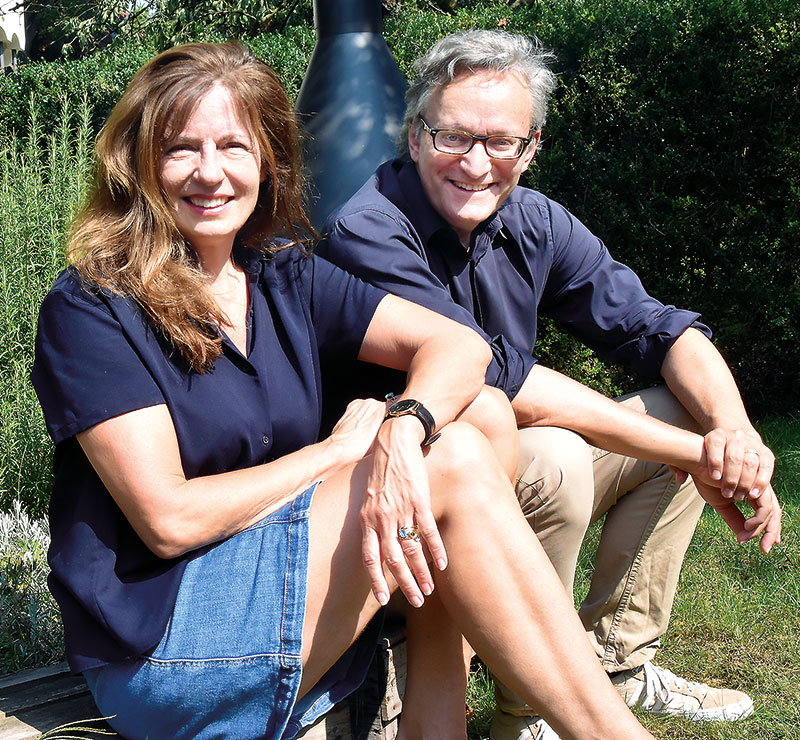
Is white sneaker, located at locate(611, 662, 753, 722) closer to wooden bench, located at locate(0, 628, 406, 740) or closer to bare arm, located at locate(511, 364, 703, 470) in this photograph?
bare arm, located at locate(511, 364, 703, 470)

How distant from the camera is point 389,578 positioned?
194cm

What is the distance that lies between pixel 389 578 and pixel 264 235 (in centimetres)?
98

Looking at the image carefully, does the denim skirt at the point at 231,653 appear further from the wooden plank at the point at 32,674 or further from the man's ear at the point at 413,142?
the man's ear at the point at 413,142

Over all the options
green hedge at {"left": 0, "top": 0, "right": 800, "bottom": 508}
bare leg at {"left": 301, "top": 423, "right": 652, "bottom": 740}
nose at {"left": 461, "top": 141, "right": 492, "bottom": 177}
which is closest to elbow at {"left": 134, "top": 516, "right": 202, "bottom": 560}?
bare leg at {"left": 301, "top": 423, "right": 652, "bottom": 740}

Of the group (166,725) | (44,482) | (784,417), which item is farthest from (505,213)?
(784,417)

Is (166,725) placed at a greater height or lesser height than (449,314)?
lesser

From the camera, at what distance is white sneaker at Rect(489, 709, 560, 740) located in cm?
243

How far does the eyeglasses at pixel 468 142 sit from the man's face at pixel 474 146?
0.04 ft

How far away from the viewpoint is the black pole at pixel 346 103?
3545 mm

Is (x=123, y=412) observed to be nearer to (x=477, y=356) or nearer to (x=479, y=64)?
(x=477, y=356)

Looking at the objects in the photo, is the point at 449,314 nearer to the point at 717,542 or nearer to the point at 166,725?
the point at 166,725

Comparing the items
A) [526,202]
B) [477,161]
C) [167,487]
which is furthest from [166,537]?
[526,202]

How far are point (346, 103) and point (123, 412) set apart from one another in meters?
2.13

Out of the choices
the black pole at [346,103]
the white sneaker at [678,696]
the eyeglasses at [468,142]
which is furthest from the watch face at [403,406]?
the black pole at [346,103]
